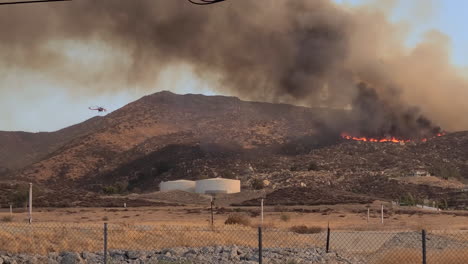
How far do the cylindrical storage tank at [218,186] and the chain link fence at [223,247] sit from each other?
191 feet

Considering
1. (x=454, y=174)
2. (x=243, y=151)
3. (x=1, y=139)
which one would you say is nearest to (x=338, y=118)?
(x=243, y=151)

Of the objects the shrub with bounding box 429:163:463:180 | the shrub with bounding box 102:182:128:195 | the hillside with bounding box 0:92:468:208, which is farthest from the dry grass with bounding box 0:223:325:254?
the shrub with bounding box 102:182:128:195

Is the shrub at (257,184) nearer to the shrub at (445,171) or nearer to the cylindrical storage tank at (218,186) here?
the cylindrical storage tank at (218,186)

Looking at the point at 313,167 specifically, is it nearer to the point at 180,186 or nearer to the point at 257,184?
the point at 257,184

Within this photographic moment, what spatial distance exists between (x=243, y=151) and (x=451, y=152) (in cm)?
3767

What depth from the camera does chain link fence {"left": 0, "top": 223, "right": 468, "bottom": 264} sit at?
2039cm

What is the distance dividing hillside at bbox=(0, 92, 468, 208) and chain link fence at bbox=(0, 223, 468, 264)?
5211 centimetres

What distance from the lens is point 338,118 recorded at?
147 meters

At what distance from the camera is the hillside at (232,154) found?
10250 cm

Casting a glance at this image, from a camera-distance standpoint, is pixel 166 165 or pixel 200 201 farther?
pixel 166 165

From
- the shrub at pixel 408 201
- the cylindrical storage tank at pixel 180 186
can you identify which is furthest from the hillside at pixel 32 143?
the shrub at pixel 408 201

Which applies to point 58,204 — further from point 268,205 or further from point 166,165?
point 166,165

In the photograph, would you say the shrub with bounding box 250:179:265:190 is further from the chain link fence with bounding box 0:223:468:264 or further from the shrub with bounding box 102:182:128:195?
the chain link fence with bounding box 0:223:468:264

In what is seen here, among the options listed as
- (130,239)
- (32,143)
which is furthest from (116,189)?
(130,239)
